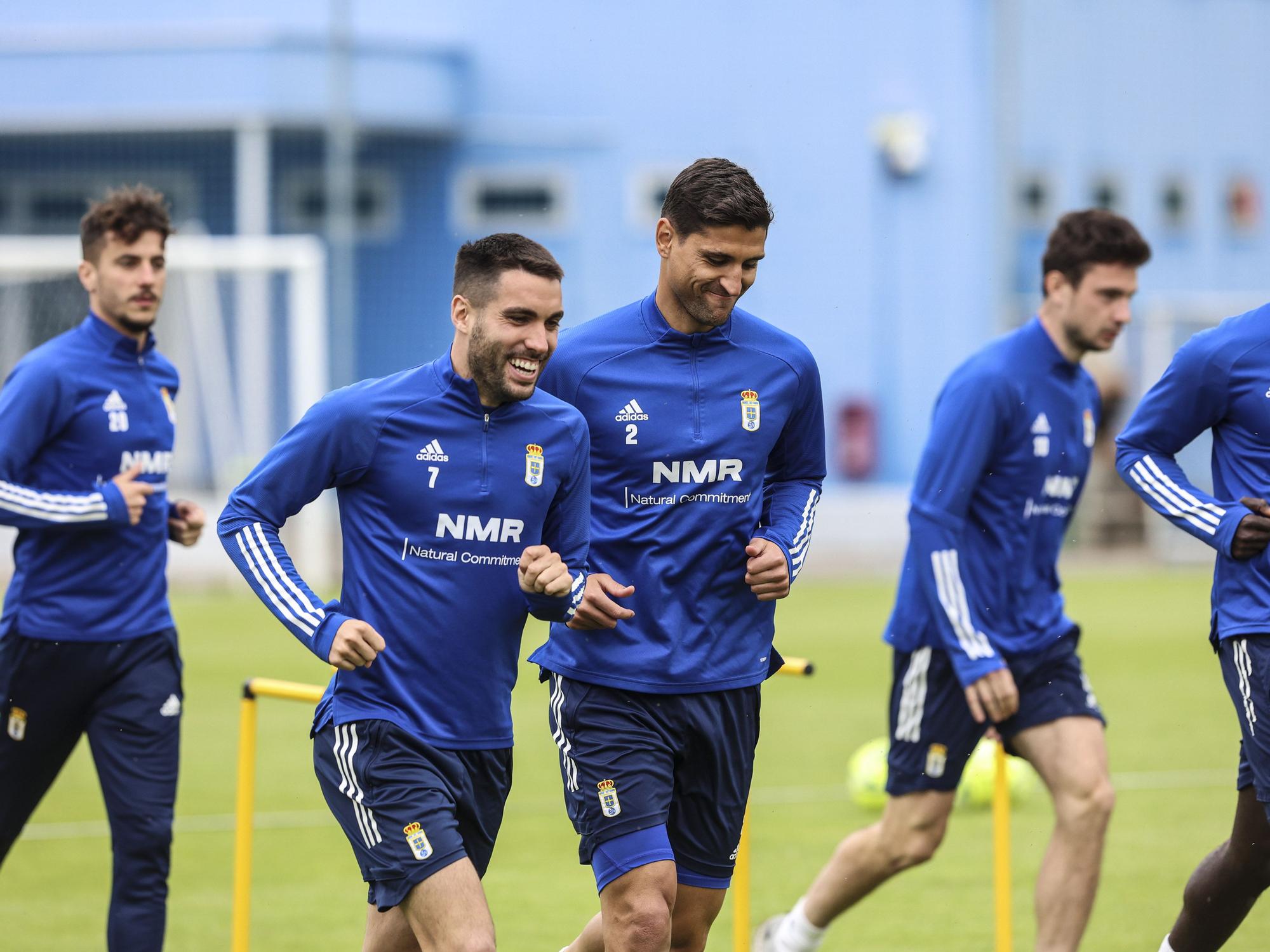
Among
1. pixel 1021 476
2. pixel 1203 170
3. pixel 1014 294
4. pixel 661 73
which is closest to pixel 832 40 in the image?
pixel 661 73

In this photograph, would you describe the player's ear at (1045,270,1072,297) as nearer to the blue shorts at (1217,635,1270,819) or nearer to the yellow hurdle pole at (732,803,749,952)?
the blue shorts at (1217,635,1270,819)

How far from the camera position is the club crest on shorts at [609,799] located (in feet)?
15.9

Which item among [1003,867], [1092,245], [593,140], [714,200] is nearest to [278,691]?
[714,200]

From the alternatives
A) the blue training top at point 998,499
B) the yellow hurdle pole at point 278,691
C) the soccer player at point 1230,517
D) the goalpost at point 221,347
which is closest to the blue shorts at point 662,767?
the yellow hurdle pole at point 278,691

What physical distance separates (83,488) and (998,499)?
2.94 m

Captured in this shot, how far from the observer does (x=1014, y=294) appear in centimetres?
2680

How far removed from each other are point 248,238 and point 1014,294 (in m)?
10.9

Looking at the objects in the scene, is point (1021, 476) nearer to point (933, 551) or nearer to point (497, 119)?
point (933, 551)

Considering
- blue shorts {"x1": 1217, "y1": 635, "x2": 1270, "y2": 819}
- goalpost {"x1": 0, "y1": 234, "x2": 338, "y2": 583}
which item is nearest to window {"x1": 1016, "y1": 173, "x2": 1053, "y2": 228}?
goalpost {"x1": 0, "y1": 234, "x2": 338, "y2": 583}

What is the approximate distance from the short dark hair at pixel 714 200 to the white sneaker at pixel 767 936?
2576 mm

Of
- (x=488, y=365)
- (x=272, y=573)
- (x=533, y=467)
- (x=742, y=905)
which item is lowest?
(x=742, y=905)

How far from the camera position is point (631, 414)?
5.04 meters

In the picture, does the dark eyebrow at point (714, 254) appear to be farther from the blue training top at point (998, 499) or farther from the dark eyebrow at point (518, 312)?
the blue training top at point (998, 499)

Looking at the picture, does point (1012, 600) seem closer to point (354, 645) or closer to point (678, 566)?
point (678, 566)
